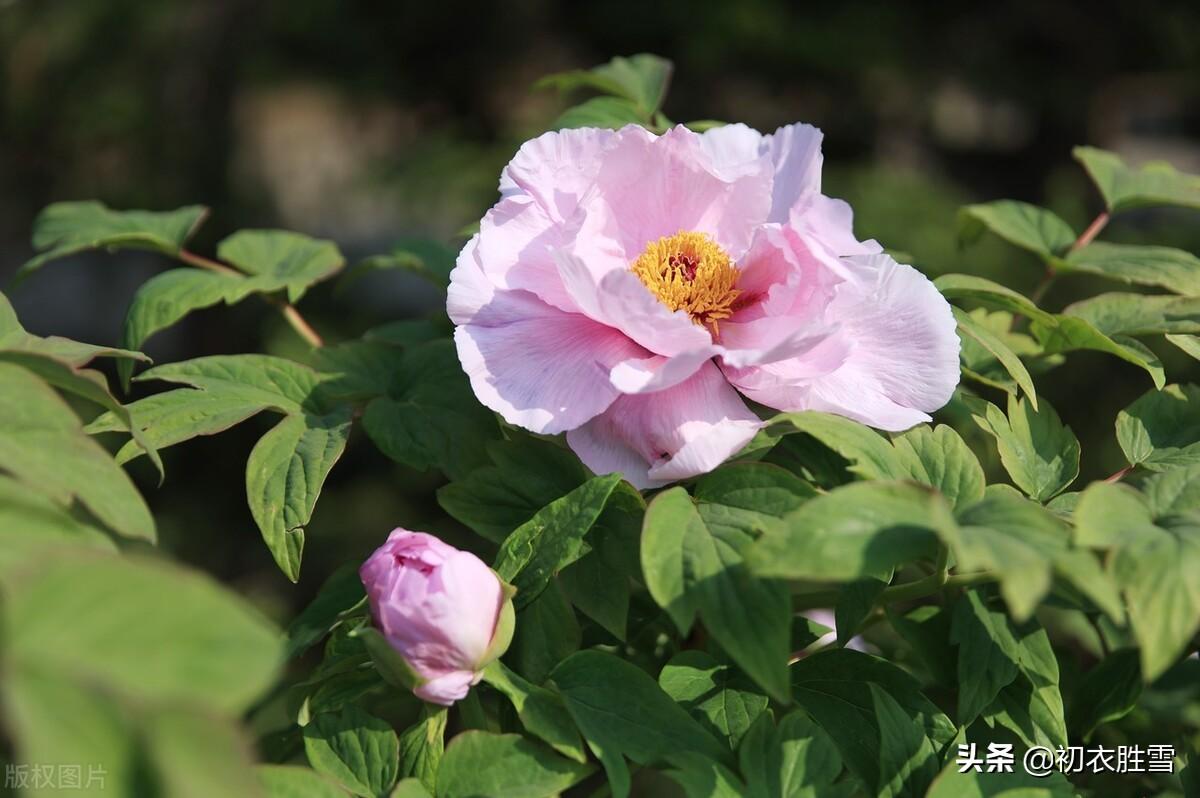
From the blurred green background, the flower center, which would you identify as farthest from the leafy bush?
the blurred green background

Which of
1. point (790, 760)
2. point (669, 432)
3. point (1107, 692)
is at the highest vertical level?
point (669, 432)

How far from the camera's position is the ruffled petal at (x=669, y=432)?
0.60m

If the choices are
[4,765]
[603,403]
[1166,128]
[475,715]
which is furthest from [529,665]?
[1166,128]

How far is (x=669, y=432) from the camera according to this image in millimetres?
609

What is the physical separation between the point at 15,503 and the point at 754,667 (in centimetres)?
31

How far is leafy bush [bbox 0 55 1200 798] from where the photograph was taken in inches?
13.9

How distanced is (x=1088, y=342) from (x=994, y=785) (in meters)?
0.31

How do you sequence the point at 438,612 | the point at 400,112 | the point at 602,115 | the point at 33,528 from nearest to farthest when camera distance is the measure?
the point at 33,528, the point at 438,612, the point at 602,115, the point at 400,112

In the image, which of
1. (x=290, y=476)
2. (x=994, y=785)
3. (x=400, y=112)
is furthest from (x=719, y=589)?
(x=400, y=112)

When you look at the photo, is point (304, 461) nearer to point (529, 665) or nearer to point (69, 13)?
point (529, 665)

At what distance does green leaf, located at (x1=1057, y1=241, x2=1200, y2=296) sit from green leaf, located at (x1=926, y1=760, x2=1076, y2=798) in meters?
0.38

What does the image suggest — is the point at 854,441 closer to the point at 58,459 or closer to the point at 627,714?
the point at 627,714

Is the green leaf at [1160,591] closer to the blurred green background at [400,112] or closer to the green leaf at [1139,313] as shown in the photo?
the green leaf at [1139,313]

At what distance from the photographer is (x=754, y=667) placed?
0.49 m
